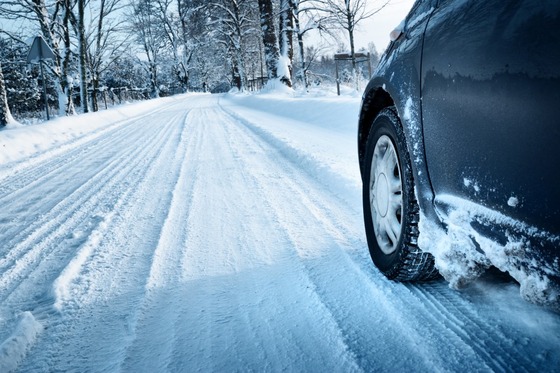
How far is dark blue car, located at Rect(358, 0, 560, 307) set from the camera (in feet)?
2.96

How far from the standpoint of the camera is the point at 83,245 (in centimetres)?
259

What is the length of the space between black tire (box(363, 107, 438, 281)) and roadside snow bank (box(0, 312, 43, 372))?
174 cm

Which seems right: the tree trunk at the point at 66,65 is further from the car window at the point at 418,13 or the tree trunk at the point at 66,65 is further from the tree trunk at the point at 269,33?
the car window at the point at 418,13

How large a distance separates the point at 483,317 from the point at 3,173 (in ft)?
21.6

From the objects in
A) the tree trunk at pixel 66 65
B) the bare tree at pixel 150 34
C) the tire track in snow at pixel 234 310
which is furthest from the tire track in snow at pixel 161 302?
the bare tree at pixel 150 34

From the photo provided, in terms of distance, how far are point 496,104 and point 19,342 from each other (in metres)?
2.09

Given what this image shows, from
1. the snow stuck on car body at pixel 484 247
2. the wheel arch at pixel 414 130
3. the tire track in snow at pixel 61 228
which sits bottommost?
the tire track in snow at pixel 61 228

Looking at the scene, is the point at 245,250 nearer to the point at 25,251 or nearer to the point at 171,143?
the point at 25,251

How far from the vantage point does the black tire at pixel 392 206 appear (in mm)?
1625

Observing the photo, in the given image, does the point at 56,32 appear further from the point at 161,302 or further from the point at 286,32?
the point at 161,302

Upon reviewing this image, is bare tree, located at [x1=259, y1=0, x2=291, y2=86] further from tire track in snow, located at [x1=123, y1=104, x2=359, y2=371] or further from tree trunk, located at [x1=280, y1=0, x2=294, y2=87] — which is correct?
tire track in snow, located at [x1=123, y1=104, x2=359, y2=371]

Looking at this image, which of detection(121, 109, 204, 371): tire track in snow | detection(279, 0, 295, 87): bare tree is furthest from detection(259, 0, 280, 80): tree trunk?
detection(121, 109, 204, 371): tire track in snow

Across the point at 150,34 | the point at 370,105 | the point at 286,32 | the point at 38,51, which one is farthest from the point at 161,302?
the point at 150,34

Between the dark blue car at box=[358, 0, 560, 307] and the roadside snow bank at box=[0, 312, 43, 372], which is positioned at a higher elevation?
the dark blue car at box=[358, 0, 560, 307]
